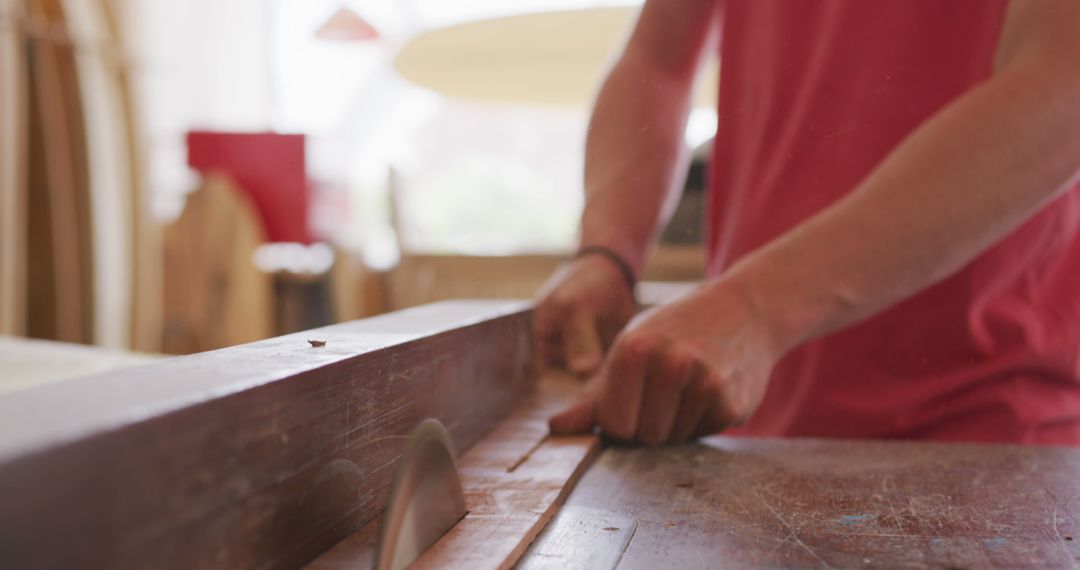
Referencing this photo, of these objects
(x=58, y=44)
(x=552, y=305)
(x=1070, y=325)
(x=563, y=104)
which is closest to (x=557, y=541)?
(x=552, y=305)

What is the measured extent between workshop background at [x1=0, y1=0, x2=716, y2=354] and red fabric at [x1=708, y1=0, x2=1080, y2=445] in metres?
0.31

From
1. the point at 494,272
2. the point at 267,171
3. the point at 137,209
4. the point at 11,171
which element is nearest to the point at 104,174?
the point at 137,209

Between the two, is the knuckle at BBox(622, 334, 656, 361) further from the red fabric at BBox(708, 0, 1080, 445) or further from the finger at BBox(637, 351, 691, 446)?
the red fabric at BBox(708, 0, 1080, 445)

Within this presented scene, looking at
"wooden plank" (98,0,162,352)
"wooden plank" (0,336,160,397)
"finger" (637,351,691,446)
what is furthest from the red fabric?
"wooden plank" (98,0,162,352)

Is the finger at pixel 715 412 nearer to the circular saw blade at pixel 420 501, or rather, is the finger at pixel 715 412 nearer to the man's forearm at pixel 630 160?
the circular saw blade at pixel 420 501

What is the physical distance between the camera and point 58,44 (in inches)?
112

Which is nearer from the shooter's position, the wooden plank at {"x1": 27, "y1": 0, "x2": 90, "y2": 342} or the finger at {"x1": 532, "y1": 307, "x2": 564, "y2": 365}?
the finger at {"x1": 532, "y1": 307, "x2": 564, "y2": 365}

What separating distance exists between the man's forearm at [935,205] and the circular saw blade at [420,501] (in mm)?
384

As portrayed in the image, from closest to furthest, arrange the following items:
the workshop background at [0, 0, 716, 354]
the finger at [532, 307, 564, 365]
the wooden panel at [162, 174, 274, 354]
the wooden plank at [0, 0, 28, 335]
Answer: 1. the finger at [532, 307, 564, 365]
2. the workshop background at [0, 0, 716, 354]
3. the wooden plank at [0, 0, 28, 335]
4. the wooden panel at [162, 174, 274, 354]

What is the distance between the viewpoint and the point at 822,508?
67cm

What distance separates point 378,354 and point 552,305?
58 centimetres

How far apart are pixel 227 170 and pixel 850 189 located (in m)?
2.90

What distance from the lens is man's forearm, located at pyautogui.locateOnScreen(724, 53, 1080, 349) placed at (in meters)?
0.83

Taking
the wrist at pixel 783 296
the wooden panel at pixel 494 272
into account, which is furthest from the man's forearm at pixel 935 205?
the wooden panel at pixel 494 272
